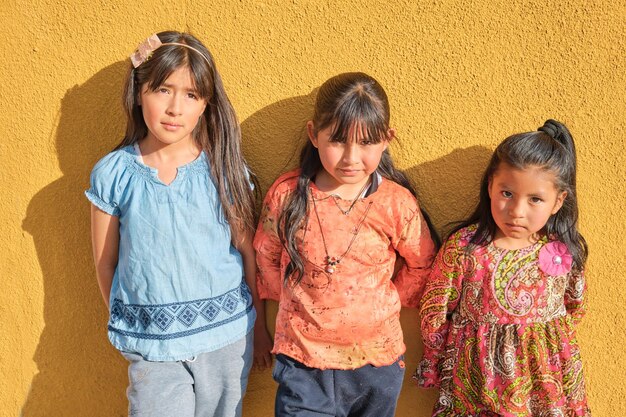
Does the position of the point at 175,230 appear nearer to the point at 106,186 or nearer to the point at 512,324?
the point at 106,186

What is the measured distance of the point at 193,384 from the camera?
231 centimetres

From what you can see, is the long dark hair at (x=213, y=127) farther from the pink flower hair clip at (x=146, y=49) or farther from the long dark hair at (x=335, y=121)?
the long dark hair at (x=335, y=121)

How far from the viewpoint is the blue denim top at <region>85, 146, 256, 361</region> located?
2.20 metres

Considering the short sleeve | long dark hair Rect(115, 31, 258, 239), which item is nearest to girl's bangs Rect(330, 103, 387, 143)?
long dark hair Rect(115, 31, 258, 239)

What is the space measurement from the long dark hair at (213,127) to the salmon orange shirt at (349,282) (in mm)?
158

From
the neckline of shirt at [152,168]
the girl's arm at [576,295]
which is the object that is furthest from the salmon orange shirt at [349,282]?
the girl's arm at [576,295]

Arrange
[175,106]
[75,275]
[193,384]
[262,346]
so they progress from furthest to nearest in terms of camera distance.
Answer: [75,275] < [262,346] < [193,384] < [175,106]

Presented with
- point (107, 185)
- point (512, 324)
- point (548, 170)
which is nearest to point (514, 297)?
point (512, 324)

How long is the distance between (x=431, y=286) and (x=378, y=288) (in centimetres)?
22

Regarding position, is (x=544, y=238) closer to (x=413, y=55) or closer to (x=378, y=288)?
(x=378, y=288)

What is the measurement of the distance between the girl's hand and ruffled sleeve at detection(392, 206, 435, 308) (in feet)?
2.04

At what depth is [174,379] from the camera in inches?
88.2

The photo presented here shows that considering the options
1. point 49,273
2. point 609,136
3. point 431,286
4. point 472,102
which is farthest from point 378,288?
point 49,273

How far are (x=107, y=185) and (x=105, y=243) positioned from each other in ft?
0.81
